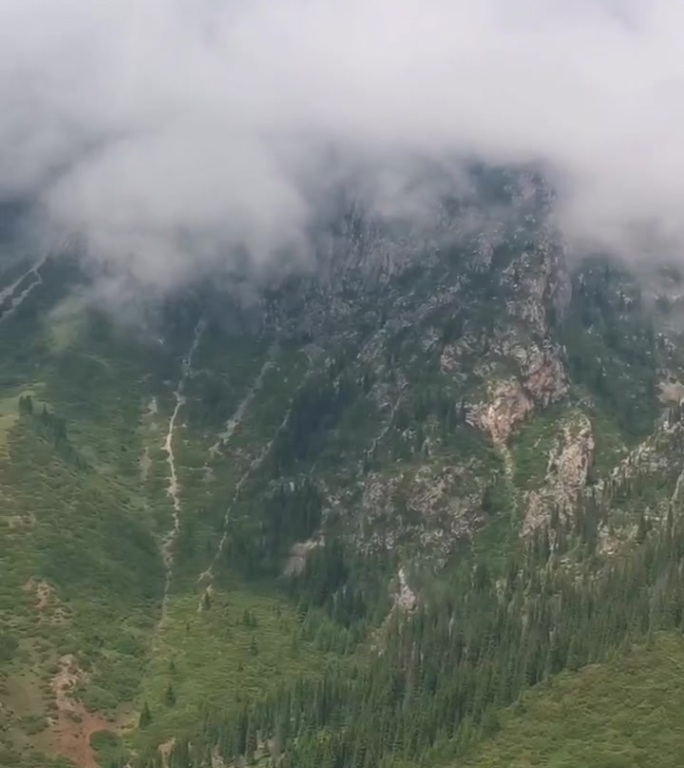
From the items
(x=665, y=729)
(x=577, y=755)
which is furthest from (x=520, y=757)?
(x=665, y=729)

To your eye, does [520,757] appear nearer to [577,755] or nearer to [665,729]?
[577,755]
